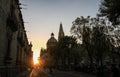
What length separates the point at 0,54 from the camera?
17.0m

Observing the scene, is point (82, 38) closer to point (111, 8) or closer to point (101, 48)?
point (101, 48)

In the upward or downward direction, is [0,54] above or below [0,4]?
below

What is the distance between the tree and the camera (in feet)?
70.2

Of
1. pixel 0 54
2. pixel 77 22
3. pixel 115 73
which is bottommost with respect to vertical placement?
pixel 115 73

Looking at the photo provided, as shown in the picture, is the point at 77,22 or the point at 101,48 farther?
the point at 77,22

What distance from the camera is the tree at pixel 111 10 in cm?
2141

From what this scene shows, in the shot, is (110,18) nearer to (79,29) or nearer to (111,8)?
(111,8)

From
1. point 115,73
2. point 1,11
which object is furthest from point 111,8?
point 1,11

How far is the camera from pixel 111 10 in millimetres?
22797

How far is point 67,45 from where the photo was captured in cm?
7356

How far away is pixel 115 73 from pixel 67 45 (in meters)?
50.5

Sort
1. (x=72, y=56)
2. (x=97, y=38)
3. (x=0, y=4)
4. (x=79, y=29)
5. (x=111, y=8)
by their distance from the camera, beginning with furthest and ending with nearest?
(x=72, y=56) < (x=79, y=29) < (x=97, y=38) < (x=111, y=8) < (x=0, y=4)

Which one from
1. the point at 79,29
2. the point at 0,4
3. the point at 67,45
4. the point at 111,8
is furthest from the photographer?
the point at 67,45

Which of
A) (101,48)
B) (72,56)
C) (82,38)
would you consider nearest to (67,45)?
(72,56)
